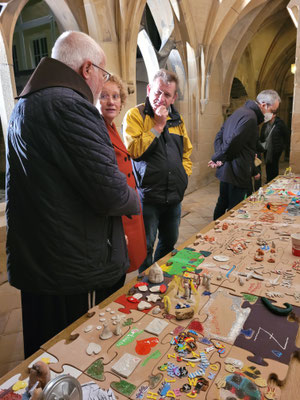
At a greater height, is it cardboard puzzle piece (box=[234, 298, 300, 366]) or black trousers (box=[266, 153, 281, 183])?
cardboard puzzle piece (box=[234, 298, 300, 366])

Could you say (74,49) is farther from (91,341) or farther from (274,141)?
(274,141)

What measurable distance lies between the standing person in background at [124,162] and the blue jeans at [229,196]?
179 cm

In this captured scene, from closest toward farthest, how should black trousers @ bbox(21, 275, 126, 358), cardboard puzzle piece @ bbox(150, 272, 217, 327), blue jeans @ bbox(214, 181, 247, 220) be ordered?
cardboard puzzle piece @ bbox(150, 272, 217, 327)
black trousers @ bbox(21, 275, 126, 358)
blue jeans @ bbox(214, 181, 247, 220)

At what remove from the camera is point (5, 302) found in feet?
9.32

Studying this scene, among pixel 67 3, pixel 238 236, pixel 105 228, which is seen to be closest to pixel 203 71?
pixel 67 3

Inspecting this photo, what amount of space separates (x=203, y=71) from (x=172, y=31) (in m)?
1.21

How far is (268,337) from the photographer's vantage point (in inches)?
40.8

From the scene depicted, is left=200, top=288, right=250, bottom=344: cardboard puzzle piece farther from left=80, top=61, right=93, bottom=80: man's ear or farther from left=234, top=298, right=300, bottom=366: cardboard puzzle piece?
left=80, top=61, right=93, bottom=80: man's ear

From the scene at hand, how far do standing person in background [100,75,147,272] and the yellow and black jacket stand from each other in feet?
1.05

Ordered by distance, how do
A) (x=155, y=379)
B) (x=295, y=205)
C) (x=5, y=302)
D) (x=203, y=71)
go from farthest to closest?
1. (x=203, y=71)
2. (x=5, y=302)
3. (x=295, y=205)
4. (x=155, y=379)

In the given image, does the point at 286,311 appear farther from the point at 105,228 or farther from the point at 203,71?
the point at 203,71

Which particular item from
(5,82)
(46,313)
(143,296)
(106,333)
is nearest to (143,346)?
(106,333)

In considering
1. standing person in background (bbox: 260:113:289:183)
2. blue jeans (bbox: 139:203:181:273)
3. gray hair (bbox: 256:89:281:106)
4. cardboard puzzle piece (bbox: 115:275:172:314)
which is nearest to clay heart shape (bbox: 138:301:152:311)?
cardboard puzzle piece (bbox: 115:275:172:314)

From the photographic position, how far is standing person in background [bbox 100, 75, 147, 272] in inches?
71.1
